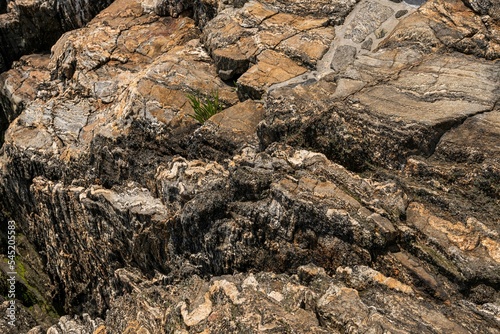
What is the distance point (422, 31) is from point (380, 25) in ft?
4.24

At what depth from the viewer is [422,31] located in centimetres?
1117

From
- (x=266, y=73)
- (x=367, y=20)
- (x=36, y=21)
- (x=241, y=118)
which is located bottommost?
(x=241, y=118)

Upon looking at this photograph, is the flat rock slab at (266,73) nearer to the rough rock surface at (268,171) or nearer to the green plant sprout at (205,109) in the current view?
the rough rock surface at (268,171)

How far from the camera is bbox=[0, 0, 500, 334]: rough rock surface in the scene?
339 inches

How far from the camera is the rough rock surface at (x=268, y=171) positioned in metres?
8.60

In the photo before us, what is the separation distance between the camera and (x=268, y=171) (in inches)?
396

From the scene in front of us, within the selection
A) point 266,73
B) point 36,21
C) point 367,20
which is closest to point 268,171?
point 266,73

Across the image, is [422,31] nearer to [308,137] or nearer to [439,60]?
[439,60]

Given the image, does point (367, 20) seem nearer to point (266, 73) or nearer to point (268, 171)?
point (266, 73)

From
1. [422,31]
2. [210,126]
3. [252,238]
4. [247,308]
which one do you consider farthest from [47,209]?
[422,31]

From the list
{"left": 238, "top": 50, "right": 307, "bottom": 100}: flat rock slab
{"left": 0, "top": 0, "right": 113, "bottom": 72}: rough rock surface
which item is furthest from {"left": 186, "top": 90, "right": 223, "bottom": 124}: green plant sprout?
{"left": 0, "top": 0, "right": 113, "bottom": 72}: rough rock surface

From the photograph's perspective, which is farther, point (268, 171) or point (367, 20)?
point (367, 20)

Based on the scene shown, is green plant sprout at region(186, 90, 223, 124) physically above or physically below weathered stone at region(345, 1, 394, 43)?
below

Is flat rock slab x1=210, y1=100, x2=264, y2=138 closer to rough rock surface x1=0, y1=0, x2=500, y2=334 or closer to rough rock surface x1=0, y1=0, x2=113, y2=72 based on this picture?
rough rock surface x1=0, y1=0, x2=500, y2=334
